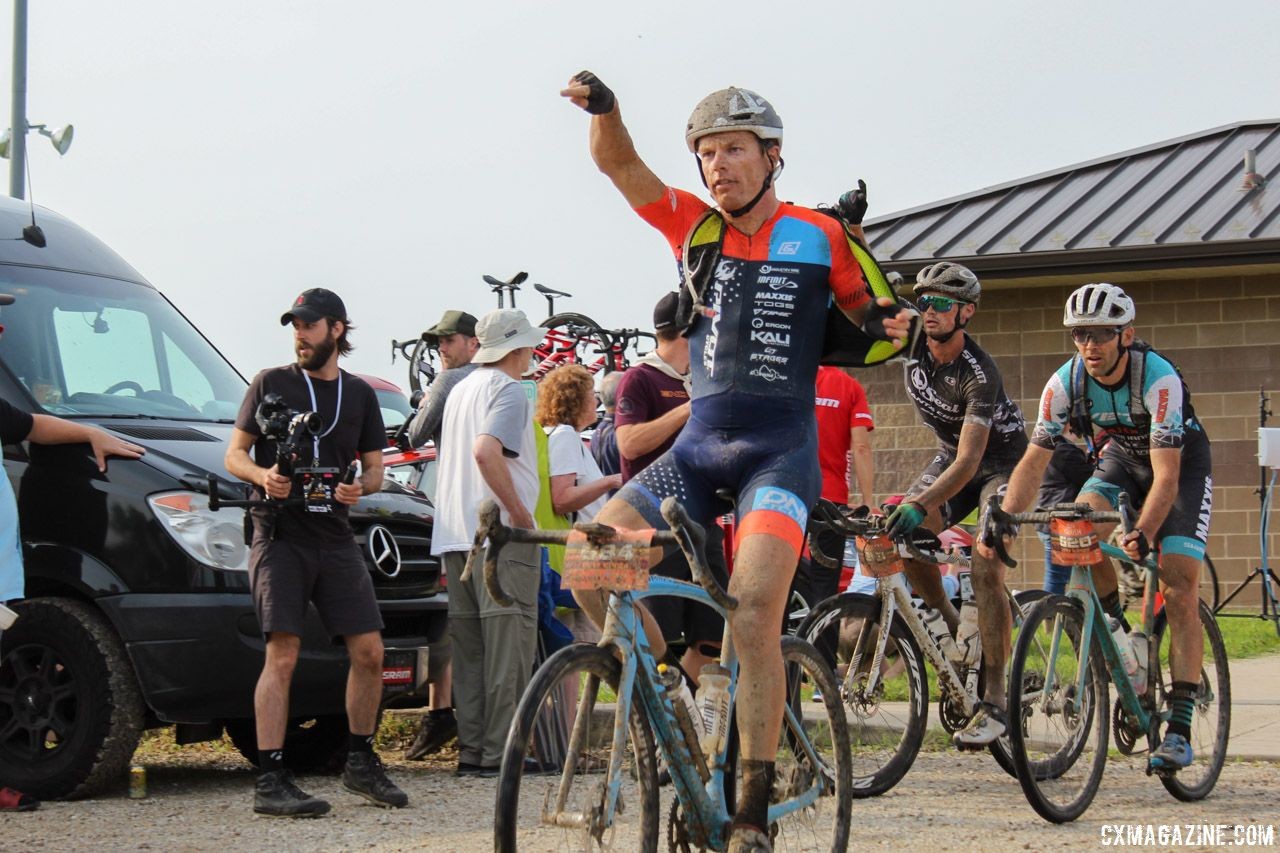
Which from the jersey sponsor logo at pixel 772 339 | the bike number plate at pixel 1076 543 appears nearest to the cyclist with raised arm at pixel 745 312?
the jersey sponsor logo at pixel 772 339

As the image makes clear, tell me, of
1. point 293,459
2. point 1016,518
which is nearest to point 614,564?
point 293,459

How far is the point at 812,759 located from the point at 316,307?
3.17 meters

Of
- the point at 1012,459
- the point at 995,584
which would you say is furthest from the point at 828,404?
the point at 995,584

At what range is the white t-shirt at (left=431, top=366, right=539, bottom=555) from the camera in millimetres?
8016

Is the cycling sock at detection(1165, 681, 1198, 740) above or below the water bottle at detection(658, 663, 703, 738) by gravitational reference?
below

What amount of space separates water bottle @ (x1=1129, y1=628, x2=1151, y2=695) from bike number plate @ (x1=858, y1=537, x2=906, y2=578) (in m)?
1.11

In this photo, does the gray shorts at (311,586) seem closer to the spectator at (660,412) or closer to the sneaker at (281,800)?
the sneaker at (281,800)

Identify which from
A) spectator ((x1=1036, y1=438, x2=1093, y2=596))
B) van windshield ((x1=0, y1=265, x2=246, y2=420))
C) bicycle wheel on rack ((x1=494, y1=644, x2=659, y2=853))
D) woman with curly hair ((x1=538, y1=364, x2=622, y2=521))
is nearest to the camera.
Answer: bicycle wheel on rack ((x1=494, y1=644, x2=659, y2=853))

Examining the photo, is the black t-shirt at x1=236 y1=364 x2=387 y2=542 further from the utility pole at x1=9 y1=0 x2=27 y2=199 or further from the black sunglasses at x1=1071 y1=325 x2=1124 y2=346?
the utility pole at x1=9 y1=0 x2=27 y2=199

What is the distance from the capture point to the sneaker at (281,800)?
6.76 metres

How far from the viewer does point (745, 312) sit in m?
5.21

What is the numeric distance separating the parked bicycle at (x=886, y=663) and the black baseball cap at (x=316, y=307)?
2.27 metres

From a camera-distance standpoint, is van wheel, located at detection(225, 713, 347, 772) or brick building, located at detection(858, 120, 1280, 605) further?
brick building, located at detection(858, 120, 1280, 605)

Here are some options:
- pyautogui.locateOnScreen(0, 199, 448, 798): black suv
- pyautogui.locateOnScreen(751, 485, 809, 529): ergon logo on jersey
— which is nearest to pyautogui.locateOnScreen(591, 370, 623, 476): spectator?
pyautogui.locateOnScreen(0, 199, 448, 798): black suv
